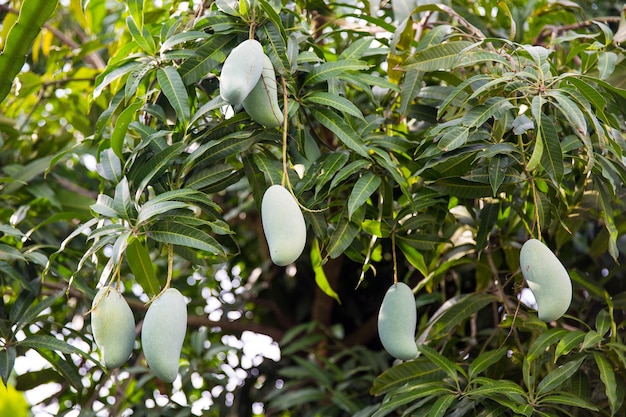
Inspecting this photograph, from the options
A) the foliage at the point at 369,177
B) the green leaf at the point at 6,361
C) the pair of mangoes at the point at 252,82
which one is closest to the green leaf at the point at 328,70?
the foliage at the point at 369,177

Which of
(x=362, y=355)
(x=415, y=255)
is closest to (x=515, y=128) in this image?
(x=415, y=255)

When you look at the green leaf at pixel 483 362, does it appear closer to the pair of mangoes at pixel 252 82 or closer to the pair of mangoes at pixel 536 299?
the pair of mangoes at pixel 536 299

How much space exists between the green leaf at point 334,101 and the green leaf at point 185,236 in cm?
24

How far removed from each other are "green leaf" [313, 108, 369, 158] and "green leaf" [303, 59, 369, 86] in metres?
0.04

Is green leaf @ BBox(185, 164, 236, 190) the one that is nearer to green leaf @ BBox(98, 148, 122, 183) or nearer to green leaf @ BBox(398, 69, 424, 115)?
green leaf @ BBox(98, 148, 122, 183)

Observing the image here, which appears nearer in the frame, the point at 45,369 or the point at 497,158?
the point at 497,158

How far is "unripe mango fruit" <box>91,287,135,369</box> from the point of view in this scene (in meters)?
0.82

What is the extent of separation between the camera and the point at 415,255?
120cm

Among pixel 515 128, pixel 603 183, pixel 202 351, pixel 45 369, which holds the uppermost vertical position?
pixel 515 128

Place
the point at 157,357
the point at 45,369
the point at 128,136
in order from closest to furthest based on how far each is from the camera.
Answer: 1. the point at 157,357
2. the point at 128,136
3. the point at 45,369

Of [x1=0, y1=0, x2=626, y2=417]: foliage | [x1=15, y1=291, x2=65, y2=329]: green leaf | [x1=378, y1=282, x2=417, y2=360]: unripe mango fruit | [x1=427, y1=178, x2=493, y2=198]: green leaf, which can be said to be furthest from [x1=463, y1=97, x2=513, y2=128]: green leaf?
[x1=15, y1=291, x2=65, y2=329]: green leaf

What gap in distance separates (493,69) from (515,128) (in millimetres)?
116

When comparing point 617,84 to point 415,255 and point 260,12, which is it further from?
point 260,12

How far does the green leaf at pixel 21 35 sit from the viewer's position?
3.39 ft
